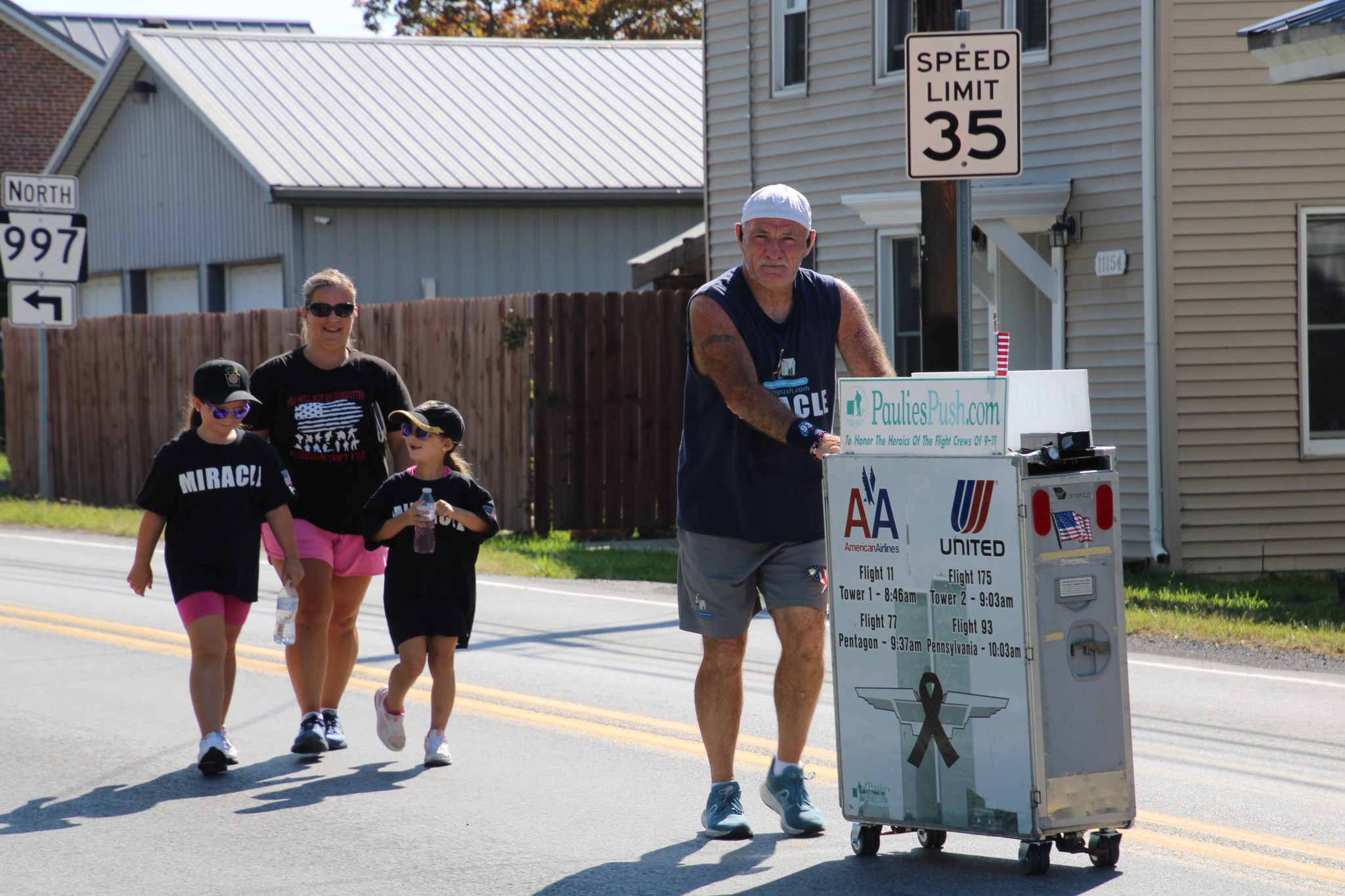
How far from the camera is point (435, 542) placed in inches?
265

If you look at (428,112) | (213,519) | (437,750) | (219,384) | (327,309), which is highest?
(428,112)

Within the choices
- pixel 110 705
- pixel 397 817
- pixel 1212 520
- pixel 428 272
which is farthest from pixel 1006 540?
pixel 428 272

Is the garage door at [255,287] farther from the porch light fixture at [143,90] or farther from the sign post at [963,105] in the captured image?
the sign post at [963,105]

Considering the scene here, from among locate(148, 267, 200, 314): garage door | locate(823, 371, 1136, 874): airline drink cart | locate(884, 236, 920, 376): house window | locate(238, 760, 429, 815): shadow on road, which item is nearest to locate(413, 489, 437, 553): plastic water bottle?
locate(238, 760, 429, 815): shadow on road

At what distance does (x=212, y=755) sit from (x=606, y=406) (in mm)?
10496

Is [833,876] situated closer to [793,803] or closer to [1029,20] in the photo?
[793,803]

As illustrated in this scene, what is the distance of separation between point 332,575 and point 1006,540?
328cm

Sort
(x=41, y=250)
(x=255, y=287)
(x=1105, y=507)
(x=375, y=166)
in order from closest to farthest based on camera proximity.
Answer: (x=1105, y=507), (x=41, y=250), (x=375, y=166), (x=255, y=287)

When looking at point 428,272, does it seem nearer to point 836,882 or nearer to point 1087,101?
point 1087,101

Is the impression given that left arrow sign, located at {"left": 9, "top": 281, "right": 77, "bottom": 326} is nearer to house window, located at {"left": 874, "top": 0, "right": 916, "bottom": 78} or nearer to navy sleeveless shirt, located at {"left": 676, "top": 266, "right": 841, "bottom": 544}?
house window, located at {"left": 874, "top": 0, "right": 916, "bottom": 78}

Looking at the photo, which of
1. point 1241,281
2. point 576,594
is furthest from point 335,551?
point 1241,281

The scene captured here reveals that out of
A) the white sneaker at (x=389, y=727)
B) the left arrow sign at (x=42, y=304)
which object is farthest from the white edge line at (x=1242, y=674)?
the left arrow sign at (x=42, y=304)

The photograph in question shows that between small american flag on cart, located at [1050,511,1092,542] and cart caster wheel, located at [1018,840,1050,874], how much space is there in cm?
93

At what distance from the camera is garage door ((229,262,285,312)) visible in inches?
988
